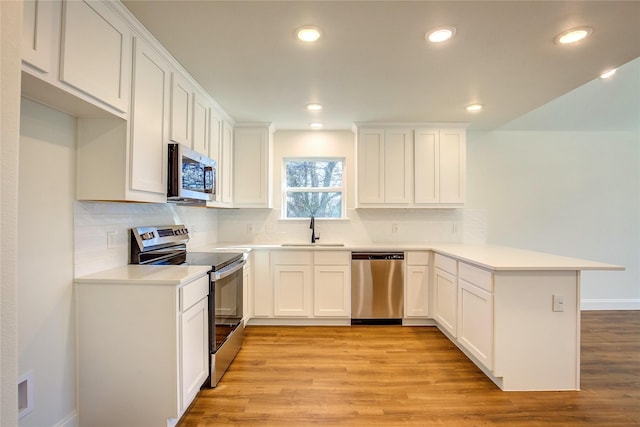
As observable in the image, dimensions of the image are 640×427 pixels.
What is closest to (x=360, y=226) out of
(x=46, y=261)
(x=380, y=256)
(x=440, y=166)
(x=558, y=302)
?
(x=380, y=256)

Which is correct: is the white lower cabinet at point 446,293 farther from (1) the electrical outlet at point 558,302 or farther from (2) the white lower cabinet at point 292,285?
(2) the white lower cabinet at point 292,285

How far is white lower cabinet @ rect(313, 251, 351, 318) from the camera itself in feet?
11.3

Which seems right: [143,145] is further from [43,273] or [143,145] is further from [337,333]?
[337,333]

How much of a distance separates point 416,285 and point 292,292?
1.42 meters

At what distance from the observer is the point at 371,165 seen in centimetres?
369

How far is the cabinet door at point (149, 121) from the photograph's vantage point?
5.81 ft

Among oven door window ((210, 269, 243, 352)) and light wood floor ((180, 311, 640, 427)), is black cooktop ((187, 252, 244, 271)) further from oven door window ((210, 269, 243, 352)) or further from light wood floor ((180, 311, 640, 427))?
light wood floor ((180, 311, 640, 427))

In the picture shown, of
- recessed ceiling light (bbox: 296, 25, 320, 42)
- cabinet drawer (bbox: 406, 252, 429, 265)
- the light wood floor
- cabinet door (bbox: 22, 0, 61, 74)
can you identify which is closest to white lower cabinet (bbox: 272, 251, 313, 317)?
A: the light wood floor

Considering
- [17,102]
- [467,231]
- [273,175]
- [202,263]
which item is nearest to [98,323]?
[202,263]

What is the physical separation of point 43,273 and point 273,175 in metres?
2.78

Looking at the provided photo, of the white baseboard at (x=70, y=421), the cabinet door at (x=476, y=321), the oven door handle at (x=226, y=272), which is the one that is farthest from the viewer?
the cabinet door at (x=476, y=321)

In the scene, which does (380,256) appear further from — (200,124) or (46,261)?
(46,261)

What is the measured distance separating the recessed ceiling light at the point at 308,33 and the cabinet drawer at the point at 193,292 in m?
1.65

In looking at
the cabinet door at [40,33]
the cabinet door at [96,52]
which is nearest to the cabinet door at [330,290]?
the cabinet door at [96,52]
